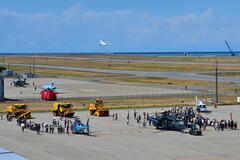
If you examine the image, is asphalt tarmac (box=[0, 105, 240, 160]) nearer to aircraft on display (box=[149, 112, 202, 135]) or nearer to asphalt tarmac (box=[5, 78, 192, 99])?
aircraft on display (box=[149, 112, 202, 135])

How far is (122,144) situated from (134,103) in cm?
4404

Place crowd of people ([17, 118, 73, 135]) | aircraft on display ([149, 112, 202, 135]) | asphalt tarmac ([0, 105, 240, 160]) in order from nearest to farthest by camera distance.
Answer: asphalt tarmac ([0, 105, 240, 160]), crowd of people ([17, 118, 73, 135]), aircraft on display ([149, 112, 202, 135])

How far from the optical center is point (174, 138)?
63594 millimetres

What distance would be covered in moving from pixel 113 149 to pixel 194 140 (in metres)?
10.4

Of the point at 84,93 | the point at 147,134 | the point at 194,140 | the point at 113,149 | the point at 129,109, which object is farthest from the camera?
the point at 84,93

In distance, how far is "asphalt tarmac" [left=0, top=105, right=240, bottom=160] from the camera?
5300 cm

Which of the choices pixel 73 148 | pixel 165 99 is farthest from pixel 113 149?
pixel 165 99

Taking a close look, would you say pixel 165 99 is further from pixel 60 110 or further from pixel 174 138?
pixel 174 138

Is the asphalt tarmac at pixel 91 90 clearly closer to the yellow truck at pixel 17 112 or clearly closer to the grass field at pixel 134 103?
the grass field at pixel 134 103

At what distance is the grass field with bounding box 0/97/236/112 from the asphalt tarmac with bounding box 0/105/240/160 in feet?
74.8

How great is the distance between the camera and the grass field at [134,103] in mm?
97938

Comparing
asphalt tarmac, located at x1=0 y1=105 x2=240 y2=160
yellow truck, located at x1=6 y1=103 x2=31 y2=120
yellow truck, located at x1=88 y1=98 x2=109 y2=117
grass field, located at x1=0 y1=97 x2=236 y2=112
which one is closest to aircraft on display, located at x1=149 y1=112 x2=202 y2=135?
asphalt tarmac, located at x1=0 y1=105 x2=240 y2=160

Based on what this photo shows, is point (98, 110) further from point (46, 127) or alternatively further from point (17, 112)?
point (46, 127)

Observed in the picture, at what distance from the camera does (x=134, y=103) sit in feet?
339
